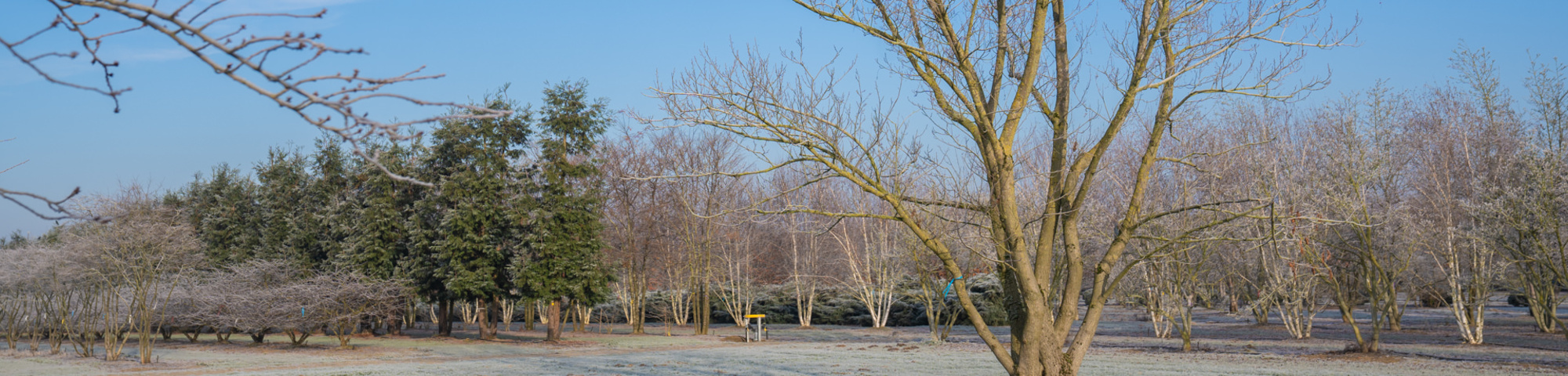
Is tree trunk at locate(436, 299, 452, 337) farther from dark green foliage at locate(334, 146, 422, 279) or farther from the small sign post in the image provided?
the small sign post

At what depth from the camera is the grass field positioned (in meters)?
15.8

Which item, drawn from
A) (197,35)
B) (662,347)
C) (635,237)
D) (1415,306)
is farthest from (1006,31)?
(1415,306)

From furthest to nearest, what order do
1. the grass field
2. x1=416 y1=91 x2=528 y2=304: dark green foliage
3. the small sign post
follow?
1. the small sign post
2. x1=416 y1=91 x2=528 y2=304: dark green foliage
3. the grass field

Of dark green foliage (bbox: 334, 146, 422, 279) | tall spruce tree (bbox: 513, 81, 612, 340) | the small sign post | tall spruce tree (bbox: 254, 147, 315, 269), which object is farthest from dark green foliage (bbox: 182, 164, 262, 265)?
the small sign post

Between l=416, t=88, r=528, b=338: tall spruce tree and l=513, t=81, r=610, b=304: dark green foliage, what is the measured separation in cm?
72

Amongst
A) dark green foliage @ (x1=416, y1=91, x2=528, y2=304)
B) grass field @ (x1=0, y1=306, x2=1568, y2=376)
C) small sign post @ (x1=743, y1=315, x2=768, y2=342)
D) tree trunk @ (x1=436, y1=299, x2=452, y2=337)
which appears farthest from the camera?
tree trunk @ (x1=436, y1=299, x2=452, y2=337)

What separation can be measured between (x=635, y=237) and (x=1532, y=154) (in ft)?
79.6

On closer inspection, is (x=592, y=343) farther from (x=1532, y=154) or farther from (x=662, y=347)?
(x=1532, y=154)

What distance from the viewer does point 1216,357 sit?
18797 mm

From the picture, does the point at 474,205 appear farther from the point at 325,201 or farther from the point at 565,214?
the point at 325,201

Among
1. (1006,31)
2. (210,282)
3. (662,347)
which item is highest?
(1006,31)

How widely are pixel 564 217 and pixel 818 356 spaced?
30.2ft

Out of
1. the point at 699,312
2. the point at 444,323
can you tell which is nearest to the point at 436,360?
the point at 444,323

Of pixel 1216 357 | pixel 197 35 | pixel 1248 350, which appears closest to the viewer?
pixel 197 35
